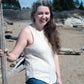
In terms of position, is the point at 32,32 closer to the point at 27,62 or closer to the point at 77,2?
the point at 27,62

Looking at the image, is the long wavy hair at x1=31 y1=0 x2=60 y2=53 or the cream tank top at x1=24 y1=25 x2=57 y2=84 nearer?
the cream tank top at x1=24 y1=25 x2=57 y2=84

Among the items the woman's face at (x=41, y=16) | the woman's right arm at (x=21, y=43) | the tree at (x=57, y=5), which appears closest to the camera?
the woman's right arm at (x=21, y=43)

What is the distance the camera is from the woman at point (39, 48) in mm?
1779

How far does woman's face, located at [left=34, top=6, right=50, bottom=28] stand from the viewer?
6.29 ft

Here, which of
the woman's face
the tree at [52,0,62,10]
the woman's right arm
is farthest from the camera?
the tree at [52,0,62,10]

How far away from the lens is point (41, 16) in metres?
1.91

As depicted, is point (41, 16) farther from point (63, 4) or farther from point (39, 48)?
point (63, 4)

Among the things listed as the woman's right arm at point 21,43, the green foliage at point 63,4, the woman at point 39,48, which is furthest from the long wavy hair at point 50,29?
the green foliage at point 63,4

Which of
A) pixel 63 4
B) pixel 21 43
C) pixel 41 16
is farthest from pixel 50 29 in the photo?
pixel 63 4

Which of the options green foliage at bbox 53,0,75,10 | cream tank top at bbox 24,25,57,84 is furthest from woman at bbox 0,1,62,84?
green foliage at bbox 53,0,75,10

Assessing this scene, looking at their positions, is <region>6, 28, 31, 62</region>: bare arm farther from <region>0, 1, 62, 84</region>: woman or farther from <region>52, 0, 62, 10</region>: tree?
<region>52, 0, 62, 10</region>: tree

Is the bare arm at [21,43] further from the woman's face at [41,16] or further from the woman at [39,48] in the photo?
the woman's face at [41,16]

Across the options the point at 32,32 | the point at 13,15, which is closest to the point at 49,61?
the point at 32,32

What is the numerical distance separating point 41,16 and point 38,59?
1.32 ft
